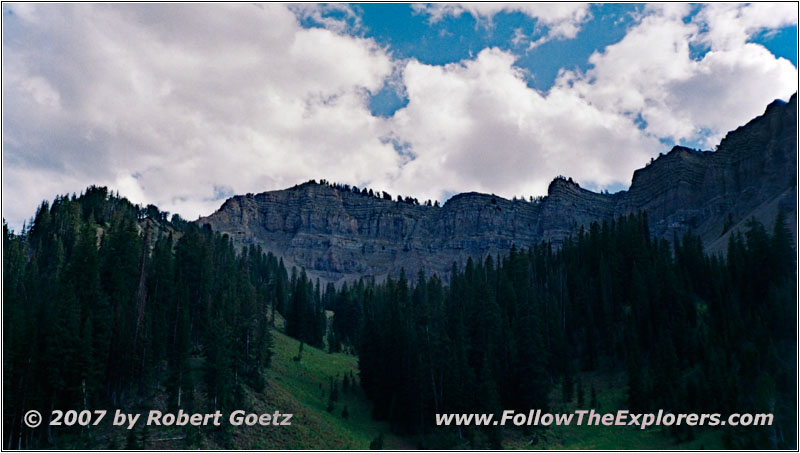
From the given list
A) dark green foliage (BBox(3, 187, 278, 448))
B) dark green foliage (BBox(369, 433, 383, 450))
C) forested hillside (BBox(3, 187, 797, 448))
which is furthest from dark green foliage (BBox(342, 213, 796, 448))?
dark green foliage (BBox(3, 187, 278, 448))

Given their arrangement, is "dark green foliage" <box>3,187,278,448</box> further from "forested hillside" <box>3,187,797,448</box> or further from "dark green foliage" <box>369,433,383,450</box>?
"dark green foliage" <box>369,433,383,450</box>

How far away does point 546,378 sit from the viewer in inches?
2295

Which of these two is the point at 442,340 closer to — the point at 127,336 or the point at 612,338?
the point at 127,336

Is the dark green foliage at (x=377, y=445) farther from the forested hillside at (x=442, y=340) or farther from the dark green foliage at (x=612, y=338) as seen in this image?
the dark green foliage at (x=612, y=338)

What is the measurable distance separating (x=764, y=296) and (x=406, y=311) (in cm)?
4356

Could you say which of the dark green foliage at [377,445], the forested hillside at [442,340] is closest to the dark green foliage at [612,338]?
the forested hillside at [442,340]

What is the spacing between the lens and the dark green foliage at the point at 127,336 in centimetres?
4028

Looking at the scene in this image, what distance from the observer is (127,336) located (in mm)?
47406

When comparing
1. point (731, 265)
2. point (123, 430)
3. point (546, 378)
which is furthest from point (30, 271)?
point (731, 265)

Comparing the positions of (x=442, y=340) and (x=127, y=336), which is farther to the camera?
(x=442, y=340)

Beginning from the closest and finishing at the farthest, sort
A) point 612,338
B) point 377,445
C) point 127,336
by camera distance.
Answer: point 377,445 → point 127,336 → point 612,338

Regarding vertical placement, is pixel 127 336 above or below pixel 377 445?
above

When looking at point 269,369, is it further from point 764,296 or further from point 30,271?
point 764,296

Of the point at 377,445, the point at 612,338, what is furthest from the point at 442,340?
the point at 612,338
